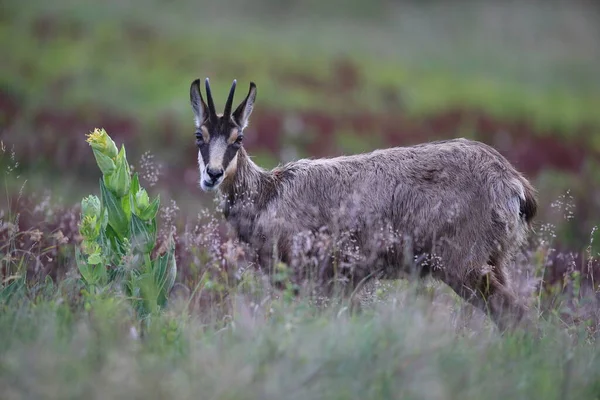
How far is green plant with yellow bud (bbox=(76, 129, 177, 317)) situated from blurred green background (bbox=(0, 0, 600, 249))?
0.72m

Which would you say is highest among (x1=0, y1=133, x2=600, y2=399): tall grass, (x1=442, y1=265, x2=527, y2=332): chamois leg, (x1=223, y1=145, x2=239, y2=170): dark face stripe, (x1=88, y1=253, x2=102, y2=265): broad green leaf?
(x1=223, y1=145, x2=239, y2=170): dark face stripe

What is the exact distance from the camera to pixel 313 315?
6191 millimetres

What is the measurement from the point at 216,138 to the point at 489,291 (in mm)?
2774

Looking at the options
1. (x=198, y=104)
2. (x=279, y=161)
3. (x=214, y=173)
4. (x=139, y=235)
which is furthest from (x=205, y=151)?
(x=279, y=161)

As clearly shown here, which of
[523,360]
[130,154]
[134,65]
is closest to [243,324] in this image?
[523,360]

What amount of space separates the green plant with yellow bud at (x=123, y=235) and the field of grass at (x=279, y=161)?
196 mm

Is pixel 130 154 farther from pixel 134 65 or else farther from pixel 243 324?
pixel 243 324

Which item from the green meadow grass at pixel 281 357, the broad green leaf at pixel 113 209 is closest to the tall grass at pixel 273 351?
the green meadow grass at pixel 281 357

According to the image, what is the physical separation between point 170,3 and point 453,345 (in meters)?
33.7

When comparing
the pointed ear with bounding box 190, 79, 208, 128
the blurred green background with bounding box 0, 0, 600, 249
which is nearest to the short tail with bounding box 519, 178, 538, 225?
the blurred green background with bounding box 0, 0, 600, 249

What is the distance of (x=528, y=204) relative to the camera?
24.6ft

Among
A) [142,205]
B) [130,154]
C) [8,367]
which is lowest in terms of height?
[130,154]

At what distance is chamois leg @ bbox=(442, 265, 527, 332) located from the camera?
708cm

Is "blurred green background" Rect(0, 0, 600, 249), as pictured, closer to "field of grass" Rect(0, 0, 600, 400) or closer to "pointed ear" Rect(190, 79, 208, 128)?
"field of grass" Rect(0, 0, 600, 400)
